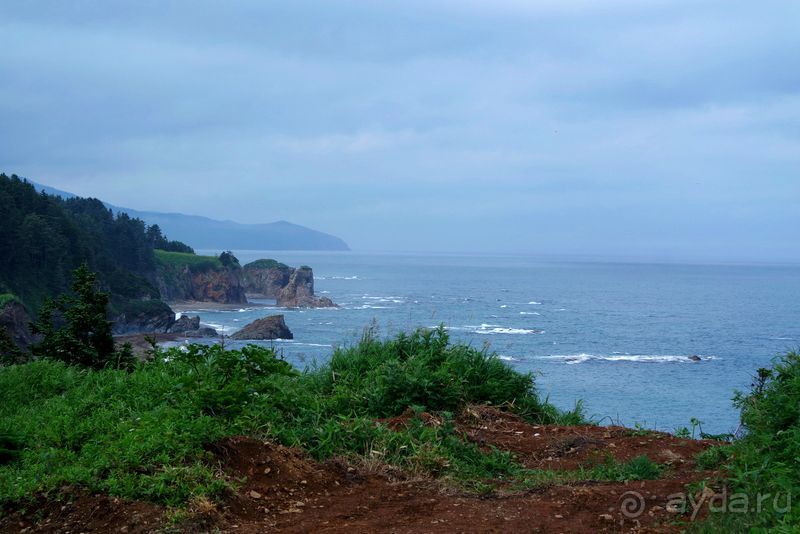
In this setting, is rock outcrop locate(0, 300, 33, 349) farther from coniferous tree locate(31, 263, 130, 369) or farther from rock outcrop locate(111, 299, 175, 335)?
coniferous tree locate(31, 263, 130, 369)

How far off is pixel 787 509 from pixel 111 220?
104 meters

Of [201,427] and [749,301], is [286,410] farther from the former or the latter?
[749,301]

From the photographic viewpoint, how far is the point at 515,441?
6.94m

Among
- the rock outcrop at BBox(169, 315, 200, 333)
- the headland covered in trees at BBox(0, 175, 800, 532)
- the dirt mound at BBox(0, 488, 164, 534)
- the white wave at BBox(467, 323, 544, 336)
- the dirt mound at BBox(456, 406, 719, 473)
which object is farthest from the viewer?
the rock outcrop at BBox(169, 315, 200, 333)

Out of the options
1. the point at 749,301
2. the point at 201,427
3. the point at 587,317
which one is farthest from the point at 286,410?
the point at 749,301

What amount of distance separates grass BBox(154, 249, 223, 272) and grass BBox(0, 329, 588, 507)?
10229 cm

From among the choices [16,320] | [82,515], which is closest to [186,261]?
[16,320]

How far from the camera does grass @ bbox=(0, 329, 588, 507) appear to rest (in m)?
5.04

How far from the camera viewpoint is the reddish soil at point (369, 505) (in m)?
4.52

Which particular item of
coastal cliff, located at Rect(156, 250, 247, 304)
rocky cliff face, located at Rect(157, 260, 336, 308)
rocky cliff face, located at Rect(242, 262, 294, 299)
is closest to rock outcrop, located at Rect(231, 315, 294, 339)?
rocky cliff face, located at Rect(157, 260, 336, 308)

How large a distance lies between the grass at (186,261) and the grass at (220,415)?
102 meters

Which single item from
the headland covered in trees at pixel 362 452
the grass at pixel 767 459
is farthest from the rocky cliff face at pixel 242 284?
the grass at pixel 767 459

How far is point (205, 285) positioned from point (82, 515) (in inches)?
4225

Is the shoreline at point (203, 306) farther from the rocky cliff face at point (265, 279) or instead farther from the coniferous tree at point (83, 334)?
the coniferous tree at point (83, 334)
